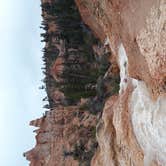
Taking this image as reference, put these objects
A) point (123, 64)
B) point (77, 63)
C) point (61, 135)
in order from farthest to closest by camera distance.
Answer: point (77, 63), point (61, 135), point (123, 64)

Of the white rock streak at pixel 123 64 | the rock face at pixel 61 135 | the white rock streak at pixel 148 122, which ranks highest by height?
the white rock streak at pixel 123 64

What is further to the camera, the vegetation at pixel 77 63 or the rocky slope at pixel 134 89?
the vegetation at pixel 77 63

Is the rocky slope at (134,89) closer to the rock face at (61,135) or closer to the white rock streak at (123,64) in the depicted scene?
the white rock streak at (123,64)

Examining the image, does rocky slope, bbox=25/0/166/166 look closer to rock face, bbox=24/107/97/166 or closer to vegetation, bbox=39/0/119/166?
vegetation, bbox=39/0/119/166

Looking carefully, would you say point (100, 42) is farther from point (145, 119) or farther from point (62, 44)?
point (145, 119)

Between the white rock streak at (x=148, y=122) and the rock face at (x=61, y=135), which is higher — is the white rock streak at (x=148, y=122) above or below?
above

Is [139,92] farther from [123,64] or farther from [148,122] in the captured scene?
[123,64]

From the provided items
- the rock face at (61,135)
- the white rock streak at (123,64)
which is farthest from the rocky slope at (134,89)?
the rock face at (61,135)

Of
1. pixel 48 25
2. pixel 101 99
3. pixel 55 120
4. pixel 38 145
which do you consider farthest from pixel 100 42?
pixel 48 25

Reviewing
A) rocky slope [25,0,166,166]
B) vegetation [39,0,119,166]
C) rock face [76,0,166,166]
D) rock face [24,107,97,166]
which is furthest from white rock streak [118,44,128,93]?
rock face [24,107,97,166]

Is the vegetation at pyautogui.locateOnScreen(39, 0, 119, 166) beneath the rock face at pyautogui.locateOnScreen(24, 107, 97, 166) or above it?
above

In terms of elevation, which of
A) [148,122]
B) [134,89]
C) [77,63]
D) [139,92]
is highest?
[77,63]

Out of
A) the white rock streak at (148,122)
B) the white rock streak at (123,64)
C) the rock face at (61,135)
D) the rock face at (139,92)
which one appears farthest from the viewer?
the rock face at (61,135)

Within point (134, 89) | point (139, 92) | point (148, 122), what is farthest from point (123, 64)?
point (148, 122)
